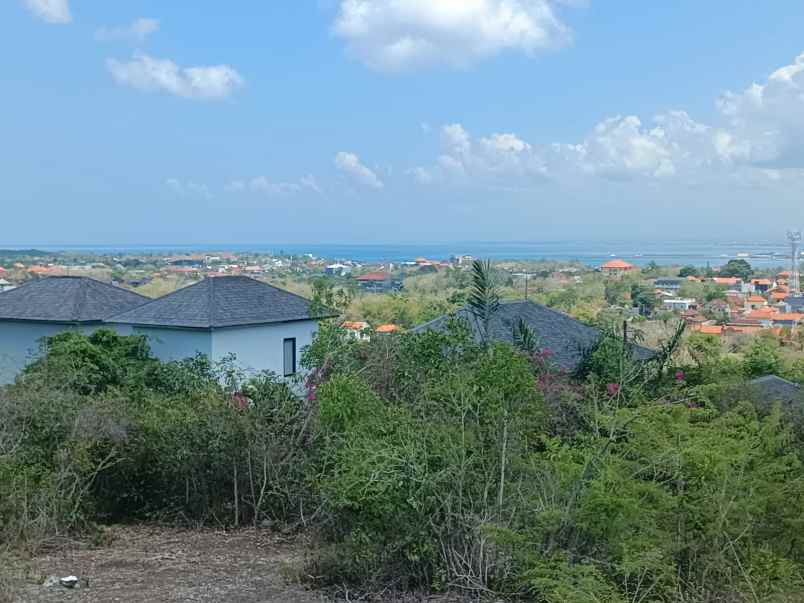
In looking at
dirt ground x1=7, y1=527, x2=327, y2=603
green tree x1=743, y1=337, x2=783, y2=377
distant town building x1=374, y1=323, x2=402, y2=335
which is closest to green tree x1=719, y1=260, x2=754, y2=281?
green tree x1=743, y1=337, x2=783, y2=377

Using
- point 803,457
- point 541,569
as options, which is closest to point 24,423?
point 541,569

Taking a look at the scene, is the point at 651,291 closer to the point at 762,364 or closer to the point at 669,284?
the point at 669,284

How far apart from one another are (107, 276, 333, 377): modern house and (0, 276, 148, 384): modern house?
941 millimetres

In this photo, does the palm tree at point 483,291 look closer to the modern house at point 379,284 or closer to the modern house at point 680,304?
the modern house at point 680,304

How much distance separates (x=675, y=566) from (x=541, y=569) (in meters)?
0.97

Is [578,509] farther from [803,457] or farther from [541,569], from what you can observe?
[803,457]

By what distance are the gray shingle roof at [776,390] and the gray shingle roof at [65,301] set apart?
16.4 metres

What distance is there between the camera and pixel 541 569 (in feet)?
20.7

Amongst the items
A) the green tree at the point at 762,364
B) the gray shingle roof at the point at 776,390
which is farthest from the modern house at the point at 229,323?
the gray shingle roof at the point at 776,390

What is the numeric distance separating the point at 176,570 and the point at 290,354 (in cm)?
1561

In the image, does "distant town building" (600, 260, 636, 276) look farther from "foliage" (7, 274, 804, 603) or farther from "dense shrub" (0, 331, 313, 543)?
"dense shrub" (0, 331, 313, 543)

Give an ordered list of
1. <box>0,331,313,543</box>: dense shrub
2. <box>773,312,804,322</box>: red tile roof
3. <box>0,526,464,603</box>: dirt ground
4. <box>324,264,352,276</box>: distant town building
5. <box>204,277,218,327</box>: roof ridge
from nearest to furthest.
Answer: <box>0,526,464,603</box>: dirt ground, <box>0,331,313,543</box>: dense shrub, <box>204,277,218,327</box>: roof ridge, <box>773,312,804,322</box>: red tile roof, <box>324,264,352,276</box>: distant town building

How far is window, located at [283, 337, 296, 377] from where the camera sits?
2384 cm

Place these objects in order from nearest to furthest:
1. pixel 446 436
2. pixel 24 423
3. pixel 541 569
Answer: pixel 541 569 < pixel 446 436 < pixel 24 423
